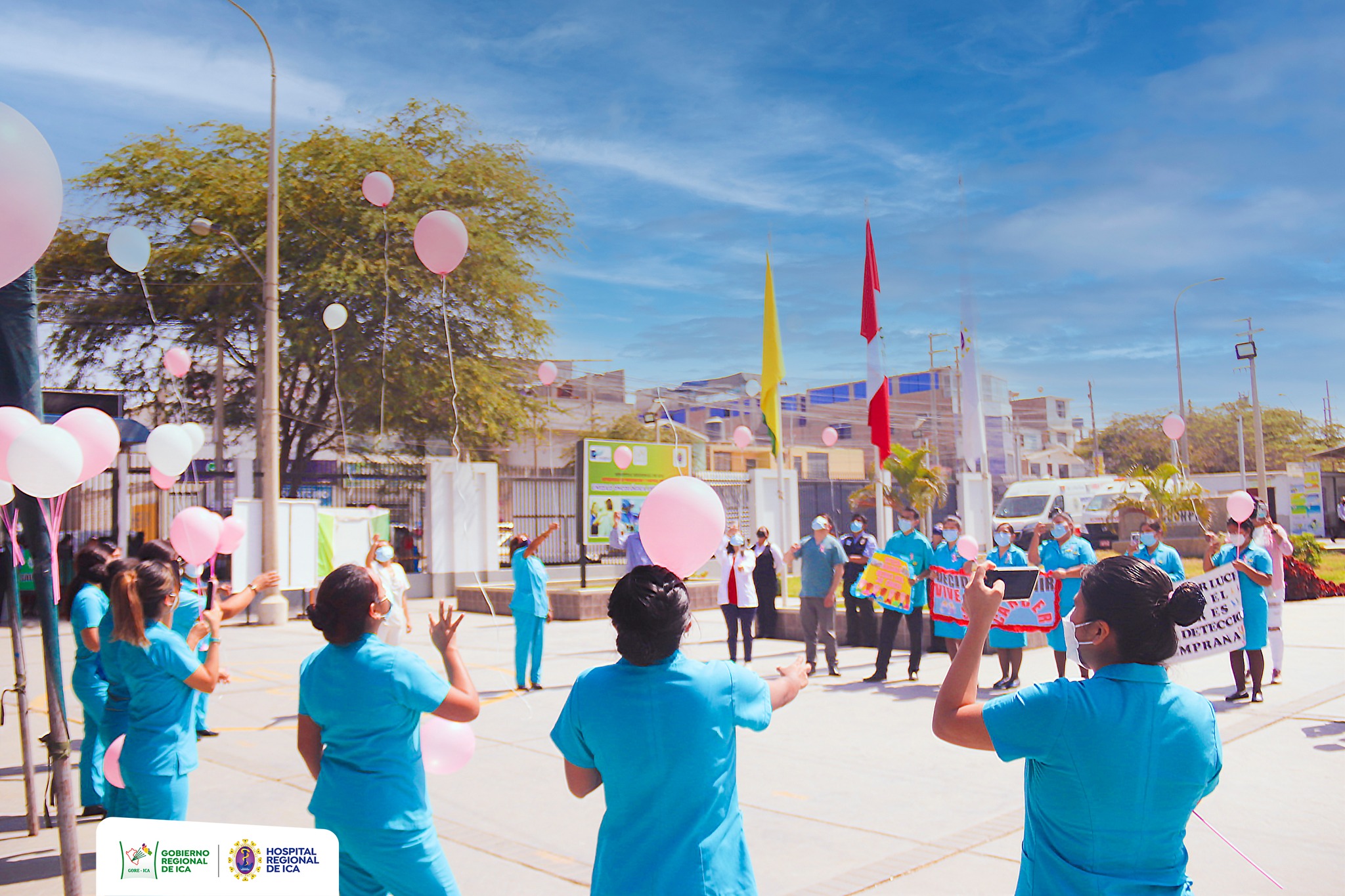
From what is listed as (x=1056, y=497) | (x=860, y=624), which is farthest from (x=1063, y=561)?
(x=1056, y=497)

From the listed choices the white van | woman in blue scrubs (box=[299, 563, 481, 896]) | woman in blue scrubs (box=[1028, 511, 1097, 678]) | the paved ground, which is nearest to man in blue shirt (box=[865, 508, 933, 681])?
the paved ground

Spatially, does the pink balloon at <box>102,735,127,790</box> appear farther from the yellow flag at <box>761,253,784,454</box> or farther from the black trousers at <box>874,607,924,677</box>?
the yellow flag at <box>761,253,784,454</box>

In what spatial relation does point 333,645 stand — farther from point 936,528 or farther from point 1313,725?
point 936,528

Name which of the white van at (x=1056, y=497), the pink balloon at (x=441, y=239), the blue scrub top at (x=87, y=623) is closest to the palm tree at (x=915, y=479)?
the white van at (x=1056, y=497)

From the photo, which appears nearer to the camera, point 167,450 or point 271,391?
point 167,450

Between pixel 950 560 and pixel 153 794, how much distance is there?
7863 mm

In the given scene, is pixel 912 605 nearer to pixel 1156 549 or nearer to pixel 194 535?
pixel 1156 549

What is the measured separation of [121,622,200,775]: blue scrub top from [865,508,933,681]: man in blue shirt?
25.2 ft

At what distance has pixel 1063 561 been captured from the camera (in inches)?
389

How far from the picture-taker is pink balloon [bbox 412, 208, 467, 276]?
6.81 metres

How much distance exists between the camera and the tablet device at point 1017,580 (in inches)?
335

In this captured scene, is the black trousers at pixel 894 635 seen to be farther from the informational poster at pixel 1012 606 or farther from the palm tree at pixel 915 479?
the palm tree at pixel 915 479

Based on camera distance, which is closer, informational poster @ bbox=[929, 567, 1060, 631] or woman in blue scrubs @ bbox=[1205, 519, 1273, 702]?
woman in blue scrubs @ bbox=[1205, 519, 1273, 702]

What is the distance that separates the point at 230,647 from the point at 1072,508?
27489 millimetres
